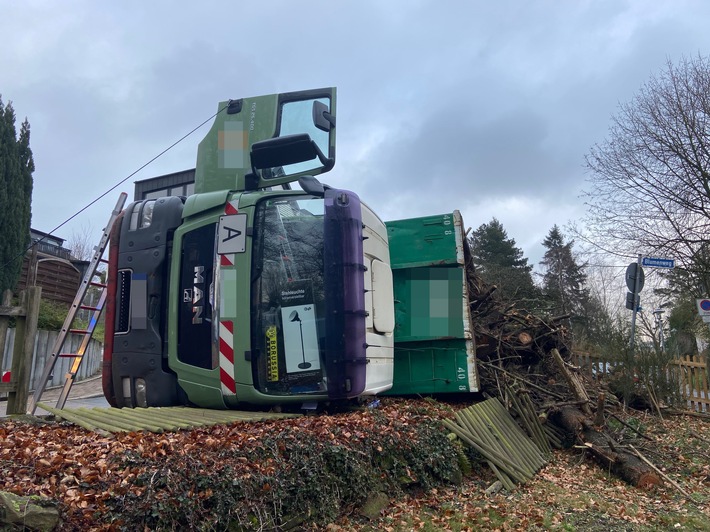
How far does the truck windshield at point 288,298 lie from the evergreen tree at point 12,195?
16452 millimetres

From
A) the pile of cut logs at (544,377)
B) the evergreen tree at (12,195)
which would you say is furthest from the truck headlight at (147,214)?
the evergreen tree at (12,195)

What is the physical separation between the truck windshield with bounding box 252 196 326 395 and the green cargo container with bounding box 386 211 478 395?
2.36 m

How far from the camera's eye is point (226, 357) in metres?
4.91

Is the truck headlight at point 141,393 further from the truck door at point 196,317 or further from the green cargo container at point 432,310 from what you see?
the green cargo container at point 432,310

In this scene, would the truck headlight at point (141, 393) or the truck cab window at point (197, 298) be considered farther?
the truck headlight at point (141, 393)

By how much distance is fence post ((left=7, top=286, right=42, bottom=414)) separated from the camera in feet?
17.7

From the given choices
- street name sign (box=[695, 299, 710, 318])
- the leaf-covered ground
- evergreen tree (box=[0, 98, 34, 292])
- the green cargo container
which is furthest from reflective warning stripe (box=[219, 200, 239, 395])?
evergreen tree (box=[0, 98, 34, 292])

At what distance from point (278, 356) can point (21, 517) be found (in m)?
2.68

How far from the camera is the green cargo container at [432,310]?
702cm

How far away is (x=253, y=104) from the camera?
20.6ft

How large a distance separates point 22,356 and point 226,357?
2.18m

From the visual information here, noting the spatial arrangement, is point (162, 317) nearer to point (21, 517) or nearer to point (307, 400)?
point (307, 400)

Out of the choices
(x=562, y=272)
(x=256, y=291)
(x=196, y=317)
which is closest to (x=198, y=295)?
(x=196, y=317)

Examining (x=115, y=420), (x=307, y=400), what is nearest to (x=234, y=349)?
(x=307, y=400)
